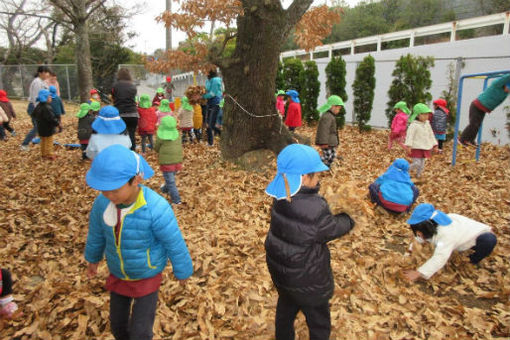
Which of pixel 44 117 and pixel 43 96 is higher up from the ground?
Result: pixel 43 96

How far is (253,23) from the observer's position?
21.3 ft

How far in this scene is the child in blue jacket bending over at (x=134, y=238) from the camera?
210 cm

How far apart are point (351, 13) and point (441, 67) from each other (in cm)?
2120

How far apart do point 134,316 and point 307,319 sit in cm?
121

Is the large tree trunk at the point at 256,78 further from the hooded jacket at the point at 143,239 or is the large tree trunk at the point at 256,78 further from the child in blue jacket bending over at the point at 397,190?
the hooded jacket at the point at 143,239

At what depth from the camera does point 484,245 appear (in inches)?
149

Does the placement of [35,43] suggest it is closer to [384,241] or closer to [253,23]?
[253,23]

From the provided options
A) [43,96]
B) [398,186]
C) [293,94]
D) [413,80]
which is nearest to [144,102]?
[43,96]

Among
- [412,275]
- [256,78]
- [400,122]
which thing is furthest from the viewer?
[400,122]

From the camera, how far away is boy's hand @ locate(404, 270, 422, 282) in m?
3.69

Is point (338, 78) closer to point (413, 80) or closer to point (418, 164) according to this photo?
point (413, 80)

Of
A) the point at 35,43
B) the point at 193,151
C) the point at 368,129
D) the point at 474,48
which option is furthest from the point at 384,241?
the point at 35,43

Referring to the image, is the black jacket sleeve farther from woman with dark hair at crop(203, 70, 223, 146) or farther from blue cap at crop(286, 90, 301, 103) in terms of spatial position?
blue cap at crop(286, 90, 301, 103)

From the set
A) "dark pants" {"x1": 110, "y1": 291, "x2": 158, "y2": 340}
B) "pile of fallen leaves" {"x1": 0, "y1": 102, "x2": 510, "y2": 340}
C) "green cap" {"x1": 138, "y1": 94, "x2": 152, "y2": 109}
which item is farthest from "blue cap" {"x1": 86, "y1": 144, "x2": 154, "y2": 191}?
"green cap" {"x1": 138, "y1": 94, "x2": 152, "y2": 109}
